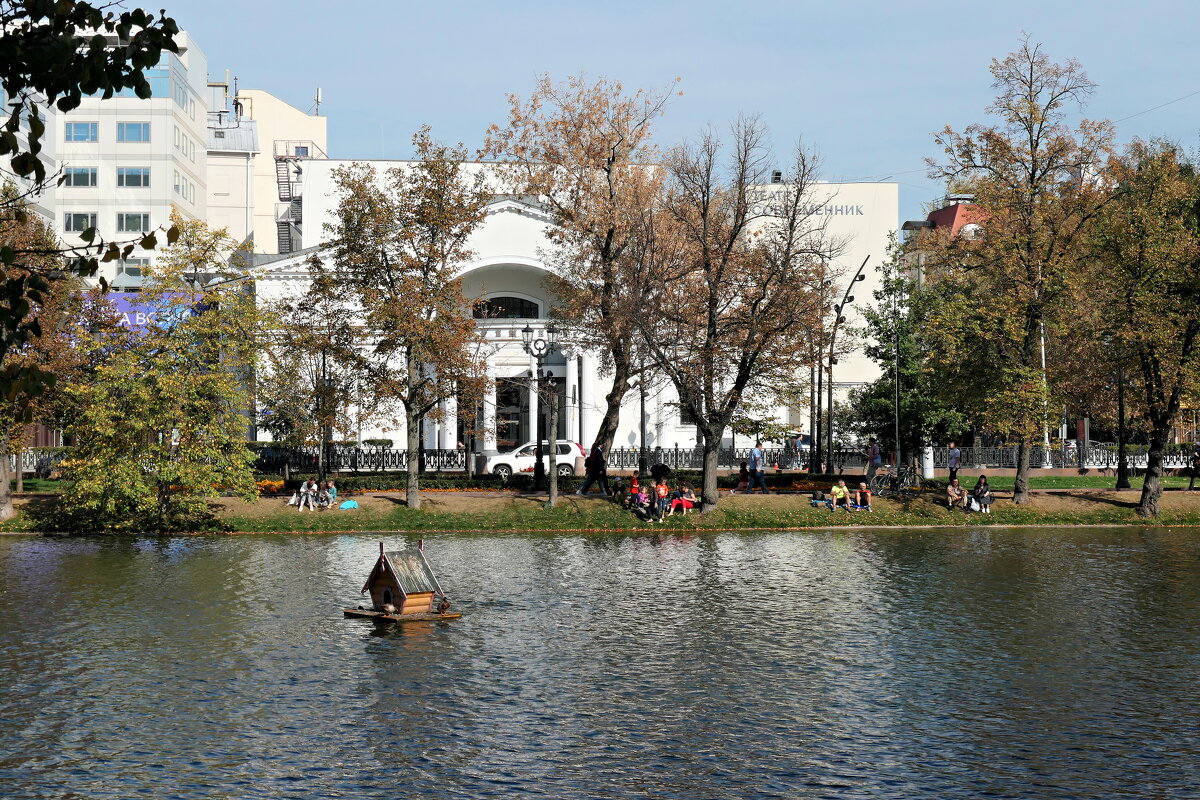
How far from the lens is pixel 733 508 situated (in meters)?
37.5

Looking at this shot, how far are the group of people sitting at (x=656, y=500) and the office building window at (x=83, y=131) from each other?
4902 centimetres

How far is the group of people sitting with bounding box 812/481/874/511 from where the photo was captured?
124ft

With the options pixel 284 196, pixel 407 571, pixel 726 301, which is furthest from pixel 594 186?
pixel 284 196

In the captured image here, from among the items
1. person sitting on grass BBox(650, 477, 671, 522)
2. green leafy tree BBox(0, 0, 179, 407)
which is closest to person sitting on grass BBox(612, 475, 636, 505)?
person sitting on grass BBox(650, 477, 671, 522)

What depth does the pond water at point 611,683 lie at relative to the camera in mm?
11047

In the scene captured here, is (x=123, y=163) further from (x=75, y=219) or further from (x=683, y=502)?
(x=683, y=502)

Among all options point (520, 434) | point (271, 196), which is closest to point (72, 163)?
point (271, 196)

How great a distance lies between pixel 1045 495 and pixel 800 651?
26.0 metres

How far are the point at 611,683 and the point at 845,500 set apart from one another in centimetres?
2432

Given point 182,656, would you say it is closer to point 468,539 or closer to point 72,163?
point 468,539

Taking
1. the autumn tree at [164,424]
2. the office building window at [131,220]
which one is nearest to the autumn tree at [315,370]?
the autumn tree at [164,424]

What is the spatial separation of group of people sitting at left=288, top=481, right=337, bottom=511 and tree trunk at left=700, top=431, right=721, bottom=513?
447 inches

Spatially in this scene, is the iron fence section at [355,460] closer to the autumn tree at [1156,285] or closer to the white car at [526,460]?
the white car at [526,460]

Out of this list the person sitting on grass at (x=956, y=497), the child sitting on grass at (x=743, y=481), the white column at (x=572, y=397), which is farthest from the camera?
the white column at (x=572, y=397)
